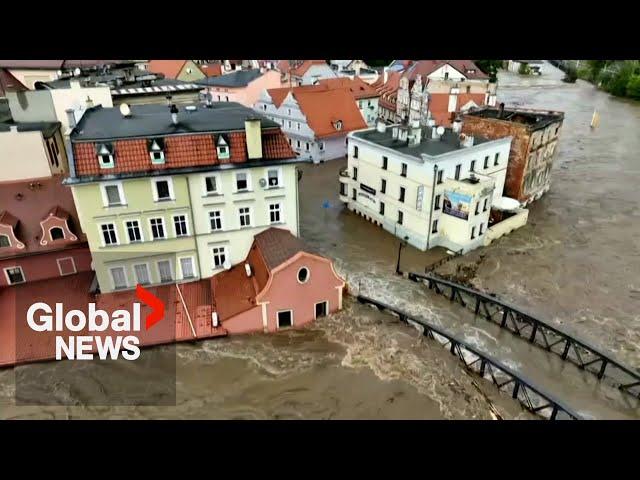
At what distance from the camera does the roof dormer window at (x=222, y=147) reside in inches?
843

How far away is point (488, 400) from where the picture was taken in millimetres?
17922

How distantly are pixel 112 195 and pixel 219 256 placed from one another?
231 inches

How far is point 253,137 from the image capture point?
2169 cm

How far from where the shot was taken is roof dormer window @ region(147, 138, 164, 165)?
20531mm

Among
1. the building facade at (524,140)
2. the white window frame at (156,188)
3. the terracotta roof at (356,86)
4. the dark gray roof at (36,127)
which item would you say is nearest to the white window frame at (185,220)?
the white window frame at (156,188)

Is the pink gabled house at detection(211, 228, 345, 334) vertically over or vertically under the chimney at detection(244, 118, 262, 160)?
under

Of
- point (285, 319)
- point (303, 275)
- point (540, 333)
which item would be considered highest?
point (303, 275)

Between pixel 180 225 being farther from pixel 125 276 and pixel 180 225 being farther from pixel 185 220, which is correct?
pixel 125 276

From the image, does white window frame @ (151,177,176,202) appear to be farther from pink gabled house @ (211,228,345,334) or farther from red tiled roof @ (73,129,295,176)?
pink gabled house @ (211,228,345,334)

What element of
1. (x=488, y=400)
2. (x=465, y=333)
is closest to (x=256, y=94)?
(x=465, y=333)

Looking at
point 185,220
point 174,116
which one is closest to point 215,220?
point 185,220

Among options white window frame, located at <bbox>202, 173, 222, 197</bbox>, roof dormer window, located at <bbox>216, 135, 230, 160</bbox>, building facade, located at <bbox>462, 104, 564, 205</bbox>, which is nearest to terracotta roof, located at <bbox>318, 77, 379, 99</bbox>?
building facade, located at <bbox>462, 104, 564, 205</bbox>

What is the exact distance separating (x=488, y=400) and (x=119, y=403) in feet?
47.4

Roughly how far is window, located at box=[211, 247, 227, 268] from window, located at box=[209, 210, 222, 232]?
3.77 ft
